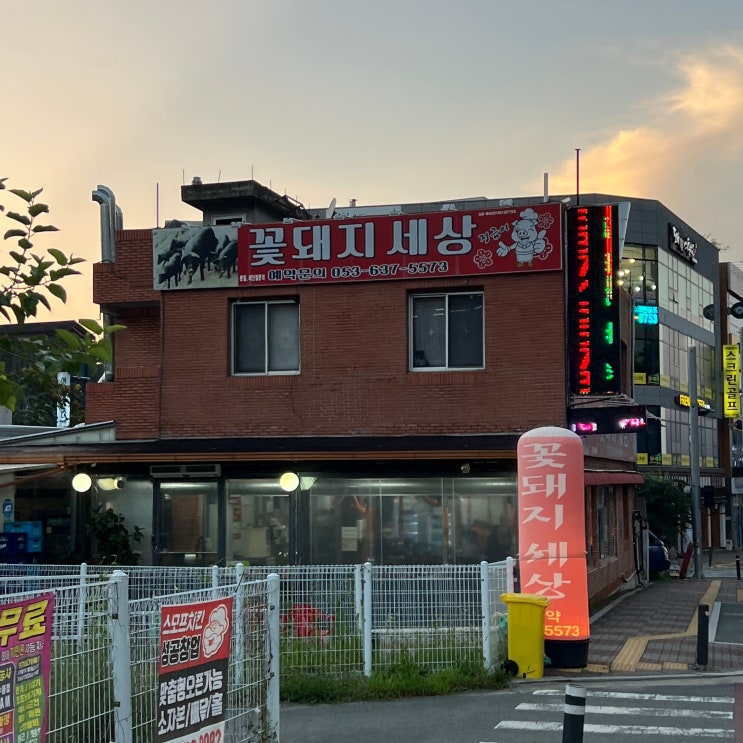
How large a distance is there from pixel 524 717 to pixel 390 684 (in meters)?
1.88

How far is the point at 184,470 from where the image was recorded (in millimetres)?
21203

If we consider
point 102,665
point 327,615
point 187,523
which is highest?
point 187,523

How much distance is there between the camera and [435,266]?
820 inches

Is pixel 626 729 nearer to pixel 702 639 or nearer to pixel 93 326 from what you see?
pixel 702 639

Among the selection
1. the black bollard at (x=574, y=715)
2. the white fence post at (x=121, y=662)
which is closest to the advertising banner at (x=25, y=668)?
the white fence post at (x=121, y=662)

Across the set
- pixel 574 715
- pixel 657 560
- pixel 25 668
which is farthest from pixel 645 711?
pixel 657 560

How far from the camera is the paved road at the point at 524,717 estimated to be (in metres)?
11.2

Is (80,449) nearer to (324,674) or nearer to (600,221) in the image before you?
(324,674)

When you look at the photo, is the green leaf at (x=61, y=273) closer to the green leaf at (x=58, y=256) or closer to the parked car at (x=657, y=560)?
the green leaf at (x=58, y=256)

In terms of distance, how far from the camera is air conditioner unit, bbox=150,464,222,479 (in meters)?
21.1

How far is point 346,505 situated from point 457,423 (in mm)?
2605

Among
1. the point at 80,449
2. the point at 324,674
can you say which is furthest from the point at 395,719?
the point at 80,449

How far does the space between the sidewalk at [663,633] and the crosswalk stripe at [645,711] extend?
2166 millimetres

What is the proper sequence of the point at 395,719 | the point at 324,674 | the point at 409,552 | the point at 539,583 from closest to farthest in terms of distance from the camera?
the point at 395,719, the point at 324,674, the point at 539,583, the point at 409,552
